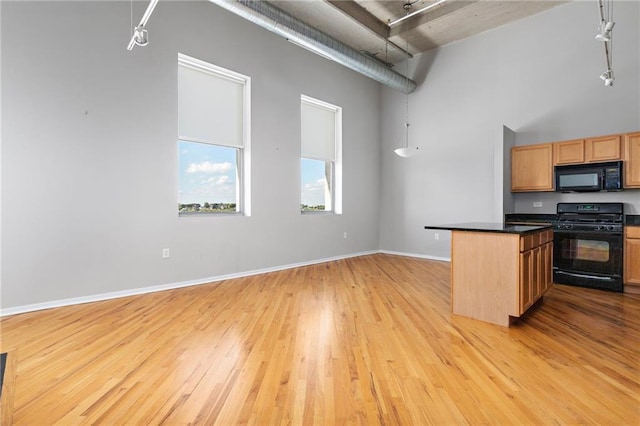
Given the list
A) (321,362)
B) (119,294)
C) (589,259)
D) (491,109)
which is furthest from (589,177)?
(119,294)

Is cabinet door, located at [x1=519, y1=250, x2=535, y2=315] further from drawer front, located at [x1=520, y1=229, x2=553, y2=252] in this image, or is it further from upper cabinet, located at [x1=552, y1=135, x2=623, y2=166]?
upper cabinet, located at [x1=552, y1=135, x2=623, y2=166]

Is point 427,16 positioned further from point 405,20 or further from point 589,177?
point 589,177

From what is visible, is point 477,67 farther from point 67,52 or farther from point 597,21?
point 67,52

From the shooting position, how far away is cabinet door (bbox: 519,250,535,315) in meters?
2.87

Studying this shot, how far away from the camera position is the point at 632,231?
13.2ft

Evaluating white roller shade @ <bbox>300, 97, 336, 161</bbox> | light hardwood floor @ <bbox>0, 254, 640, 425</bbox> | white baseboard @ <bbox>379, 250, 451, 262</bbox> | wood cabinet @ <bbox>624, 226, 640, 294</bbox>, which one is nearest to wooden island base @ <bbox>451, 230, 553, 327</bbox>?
light hardwood floor @ <bbox>0, 254, 640, 425</bbox>

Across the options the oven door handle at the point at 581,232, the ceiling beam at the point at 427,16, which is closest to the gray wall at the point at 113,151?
the ceiling beam at the point at 427,16

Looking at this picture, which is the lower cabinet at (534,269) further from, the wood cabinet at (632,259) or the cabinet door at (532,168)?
the cabinet door at (532,168)

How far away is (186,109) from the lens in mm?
4418

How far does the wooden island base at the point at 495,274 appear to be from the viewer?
2.88m

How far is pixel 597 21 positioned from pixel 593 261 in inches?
146

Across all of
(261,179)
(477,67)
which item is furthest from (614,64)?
(261,179)

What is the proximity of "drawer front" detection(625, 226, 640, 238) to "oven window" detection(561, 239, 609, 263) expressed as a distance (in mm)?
263

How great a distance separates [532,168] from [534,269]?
8.29ft
